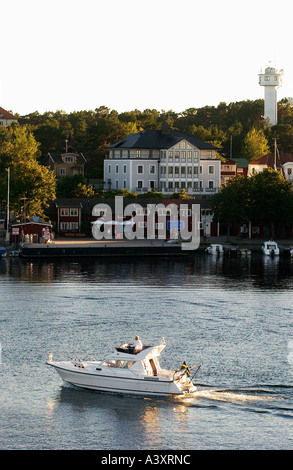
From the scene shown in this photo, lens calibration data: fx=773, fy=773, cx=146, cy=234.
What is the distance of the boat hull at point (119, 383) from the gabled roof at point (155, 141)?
4134 inches

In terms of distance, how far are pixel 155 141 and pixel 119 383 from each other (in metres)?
109

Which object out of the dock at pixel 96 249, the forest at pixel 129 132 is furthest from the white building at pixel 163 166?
the dock at pixel 96 249

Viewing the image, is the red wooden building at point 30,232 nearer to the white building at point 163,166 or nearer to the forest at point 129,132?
the white building at point 163,166

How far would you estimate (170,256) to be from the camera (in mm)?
105375

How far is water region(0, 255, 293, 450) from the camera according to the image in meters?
35.8

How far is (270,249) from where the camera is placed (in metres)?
106

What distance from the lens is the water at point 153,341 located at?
35812mm

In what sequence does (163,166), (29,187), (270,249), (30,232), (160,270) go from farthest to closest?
(163,166)
(29,187)
(30,232)
(270,249)
(160,270)

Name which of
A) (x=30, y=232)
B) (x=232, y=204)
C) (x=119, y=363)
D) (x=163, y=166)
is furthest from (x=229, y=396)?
(x=163, y=166)

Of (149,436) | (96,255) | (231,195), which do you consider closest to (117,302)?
(149,436)

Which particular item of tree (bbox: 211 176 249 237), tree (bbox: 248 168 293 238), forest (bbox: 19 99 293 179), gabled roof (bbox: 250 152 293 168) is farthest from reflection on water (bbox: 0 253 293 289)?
forest (bbox: 19 99 293 179)

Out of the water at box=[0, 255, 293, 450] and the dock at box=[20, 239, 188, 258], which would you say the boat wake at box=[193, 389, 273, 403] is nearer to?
the water at box=[0, 255, 293, 450]

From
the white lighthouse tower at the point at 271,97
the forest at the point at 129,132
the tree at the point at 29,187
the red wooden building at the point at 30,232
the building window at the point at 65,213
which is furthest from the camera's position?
the white lighthouse tower at the point at 271,97

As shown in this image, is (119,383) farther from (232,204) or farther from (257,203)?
(257,203)
